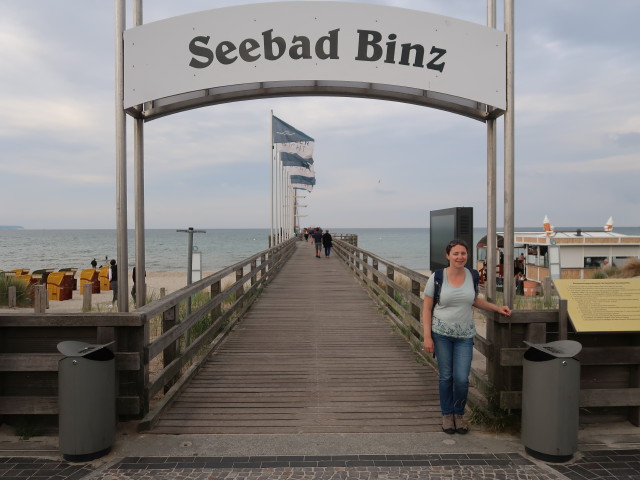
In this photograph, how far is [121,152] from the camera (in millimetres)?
4367

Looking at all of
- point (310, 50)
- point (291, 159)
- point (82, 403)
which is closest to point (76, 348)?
point (82, 403)

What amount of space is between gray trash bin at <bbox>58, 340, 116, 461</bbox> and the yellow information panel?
11.7 feet

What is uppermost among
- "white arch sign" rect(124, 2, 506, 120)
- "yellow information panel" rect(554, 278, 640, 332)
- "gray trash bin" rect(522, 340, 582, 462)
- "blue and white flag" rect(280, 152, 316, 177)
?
"blue and white flag" rect(280, 152, 316, 177)

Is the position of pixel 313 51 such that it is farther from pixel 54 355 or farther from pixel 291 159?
pixel 291 159

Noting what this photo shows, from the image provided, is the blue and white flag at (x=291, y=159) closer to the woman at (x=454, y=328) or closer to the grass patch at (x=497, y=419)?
the woman at (x=454, y=328)

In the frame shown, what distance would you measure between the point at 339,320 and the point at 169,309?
4.39m

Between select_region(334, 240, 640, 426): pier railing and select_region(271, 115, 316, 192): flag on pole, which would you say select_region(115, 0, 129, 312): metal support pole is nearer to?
select_region(334, 240, 640, 426): pier railing

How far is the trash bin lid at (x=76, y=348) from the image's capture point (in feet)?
11.8

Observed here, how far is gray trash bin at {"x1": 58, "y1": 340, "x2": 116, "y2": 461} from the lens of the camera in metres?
3.55

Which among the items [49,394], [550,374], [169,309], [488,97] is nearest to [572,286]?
[550,374]

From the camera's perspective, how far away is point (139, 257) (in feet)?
15.6

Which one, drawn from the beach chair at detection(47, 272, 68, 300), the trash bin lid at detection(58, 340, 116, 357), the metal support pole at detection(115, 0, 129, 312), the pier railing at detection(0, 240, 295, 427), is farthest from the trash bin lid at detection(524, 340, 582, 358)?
the beach chair at detection(47, 272, 68, 300)

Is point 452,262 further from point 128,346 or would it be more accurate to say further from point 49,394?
point 49,394

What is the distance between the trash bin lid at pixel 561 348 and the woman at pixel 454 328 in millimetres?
372
